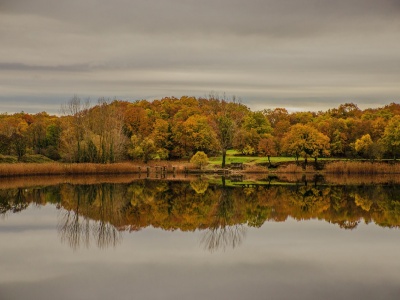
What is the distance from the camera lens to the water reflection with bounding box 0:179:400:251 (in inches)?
709

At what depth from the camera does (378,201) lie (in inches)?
1026

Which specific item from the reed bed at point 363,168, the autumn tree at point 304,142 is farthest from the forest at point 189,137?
the reed bed at point 363,168

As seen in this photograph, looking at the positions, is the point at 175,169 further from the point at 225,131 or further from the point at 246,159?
the point at 246,159

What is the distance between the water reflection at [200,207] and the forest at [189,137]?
49.1 feet

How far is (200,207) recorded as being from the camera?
23.7 m

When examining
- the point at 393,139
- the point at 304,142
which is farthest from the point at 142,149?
the point at 393,139

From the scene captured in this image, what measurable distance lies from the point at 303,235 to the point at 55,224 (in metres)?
9.07

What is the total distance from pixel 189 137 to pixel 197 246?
45.4 m

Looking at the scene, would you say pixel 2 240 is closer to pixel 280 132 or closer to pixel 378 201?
pixel 378 201

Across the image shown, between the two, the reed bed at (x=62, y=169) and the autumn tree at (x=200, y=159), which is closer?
the reed bed at (x=62, y=169)

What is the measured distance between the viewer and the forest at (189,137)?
48.6 metres

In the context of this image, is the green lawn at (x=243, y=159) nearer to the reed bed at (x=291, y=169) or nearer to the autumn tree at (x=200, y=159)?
the reed bed at (x=291, y=169)

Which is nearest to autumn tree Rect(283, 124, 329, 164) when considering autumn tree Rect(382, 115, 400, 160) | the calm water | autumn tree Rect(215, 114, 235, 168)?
autumn tree Rect(215, 114, 235, 168)

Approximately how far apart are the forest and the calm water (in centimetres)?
2058
